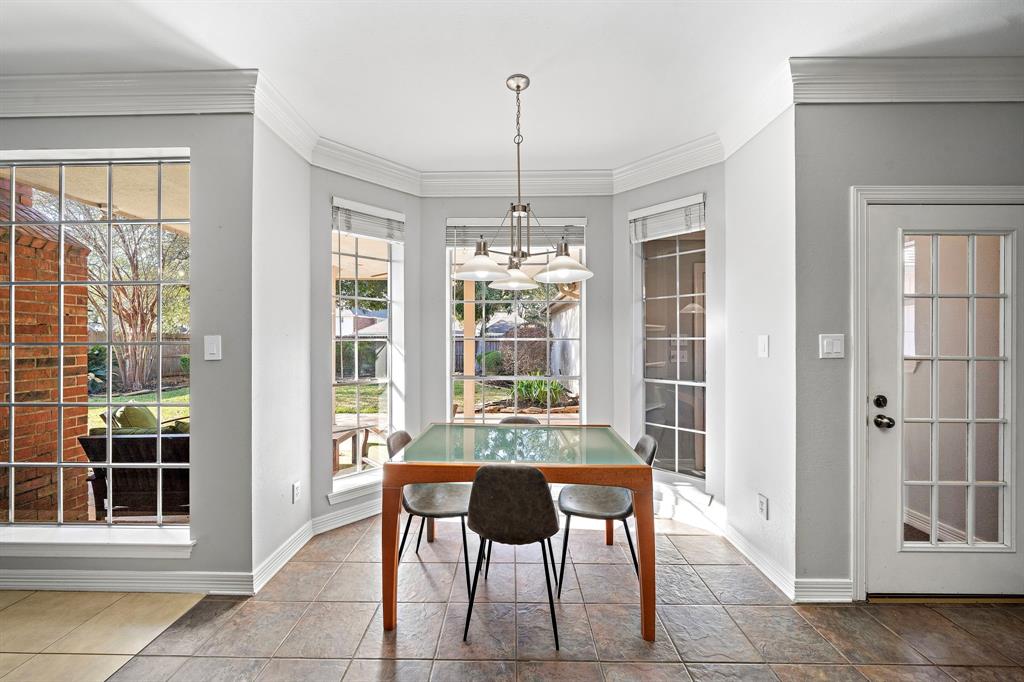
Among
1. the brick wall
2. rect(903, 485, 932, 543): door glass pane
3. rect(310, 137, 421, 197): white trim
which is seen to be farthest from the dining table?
rect(310, 137, 421, 197): white trim

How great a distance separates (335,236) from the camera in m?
3.62

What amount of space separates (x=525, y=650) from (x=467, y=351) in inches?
97.0

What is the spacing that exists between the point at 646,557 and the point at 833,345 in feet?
4.96

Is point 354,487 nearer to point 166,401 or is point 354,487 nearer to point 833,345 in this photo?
point 166,401

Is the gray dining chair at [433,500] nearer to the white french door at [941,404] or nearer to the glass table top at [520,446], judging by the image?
the glass table top at [520,446]

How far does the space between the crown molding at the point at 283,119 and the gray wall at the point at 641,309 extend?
2436 millimetres

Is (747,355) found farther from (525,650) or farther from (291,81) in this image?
(291,81)

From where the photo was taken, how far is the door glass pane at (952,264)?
253cm

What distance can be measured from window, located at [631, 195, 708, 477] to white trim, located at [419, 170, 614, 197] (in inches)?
19.2

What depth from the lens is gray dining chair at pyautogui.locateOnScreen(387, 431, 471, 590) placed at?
257 centimetres

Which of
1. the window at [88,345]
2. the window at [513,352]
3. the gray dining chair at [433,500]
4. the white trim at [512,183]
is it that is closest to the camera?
A: the gray dining chair at [433,500]

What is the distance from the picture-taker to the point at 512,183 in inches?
161

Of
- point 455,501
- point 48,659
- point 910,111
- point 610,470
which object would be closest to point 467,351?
point 455,501

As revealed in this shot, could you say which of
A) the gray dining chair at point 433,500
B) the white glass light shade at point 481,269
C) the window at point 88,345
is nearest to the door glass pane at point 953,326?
the white glass light shade at point 481,269
